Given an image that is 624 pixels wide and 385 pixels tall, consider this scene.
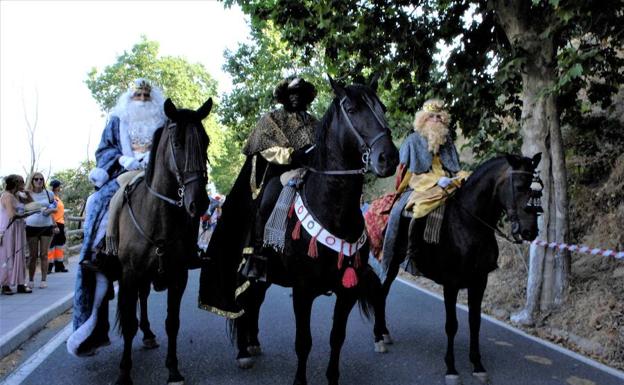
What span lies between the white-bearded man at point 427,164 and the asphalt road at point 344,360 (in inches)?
43.8

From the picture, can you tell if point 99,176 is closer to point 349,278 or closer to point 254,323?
point 254,323

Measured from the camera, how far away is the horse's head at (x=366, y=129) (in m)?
3.48

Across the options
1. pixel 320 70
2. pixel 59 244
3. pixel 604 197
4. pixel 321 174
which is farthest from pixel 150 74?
pixel 321 174

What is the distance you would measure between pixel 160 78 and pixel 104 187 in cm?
3464

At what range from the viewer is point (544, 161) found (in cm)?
737

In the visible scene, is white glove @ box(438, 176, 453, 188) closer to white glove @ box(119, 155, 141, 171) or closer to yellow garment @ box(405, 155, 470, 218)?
yellow garment @ box(405, 155, 470, 218)

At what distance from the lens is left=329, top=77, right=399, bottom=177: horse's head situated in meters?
3.48

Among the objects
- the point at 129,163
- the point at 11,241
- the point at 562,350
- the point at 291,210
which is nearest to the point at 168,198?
the point at 129,163

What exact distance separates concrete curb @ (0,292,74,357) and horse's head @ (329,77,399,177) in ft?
14.5

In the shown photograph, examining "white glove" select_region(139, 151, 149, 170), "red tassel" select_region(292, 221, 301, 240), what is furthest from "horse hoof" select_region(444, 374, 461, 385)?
"white glove" select_region(139, 151, 149, 170)

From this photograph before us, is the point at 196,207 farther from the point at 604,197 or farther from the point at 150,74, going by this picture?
the point at 150,74

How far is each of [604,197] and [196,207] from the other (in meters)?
8.16

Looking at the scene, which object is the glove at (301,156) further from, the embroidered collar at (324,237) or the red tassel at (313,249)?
the red tassel at (313,249)

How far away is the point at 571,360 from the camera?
537 cm
